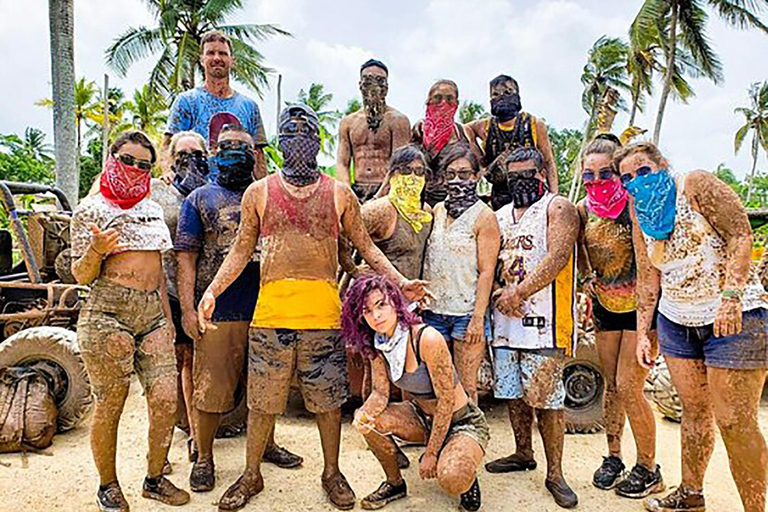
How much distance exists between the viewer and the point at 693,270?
3158 millimetres

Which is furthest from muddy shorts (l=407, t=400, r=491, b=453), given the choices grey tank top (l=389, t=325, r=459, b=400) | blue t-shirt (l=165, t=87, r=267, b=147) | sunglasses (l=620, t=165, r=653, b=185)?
blue t-shirt (l=165, t=87, r=267, b=147)

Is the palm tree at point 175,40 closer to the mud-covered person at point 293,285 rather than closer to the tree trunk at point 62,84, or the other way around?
the tree trunk at point 62,84

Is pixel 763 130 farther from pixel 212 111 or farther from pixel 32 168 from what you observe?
pixel 32 168

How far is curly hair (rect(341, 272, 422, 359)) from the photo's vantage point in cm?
337

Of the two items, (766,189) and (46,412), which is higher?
(766,189)

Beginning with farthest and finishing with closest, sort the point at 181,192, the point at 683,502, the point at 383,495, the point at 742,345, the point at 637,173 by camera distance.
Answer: the point at 181,192, the point at 383,495, the point at 683,502, the point at 637,173, the point at 742,345

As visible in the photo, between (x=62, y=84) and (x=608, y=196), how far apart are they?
36.4ft

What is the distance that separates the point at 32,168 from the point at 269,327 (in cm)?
3406

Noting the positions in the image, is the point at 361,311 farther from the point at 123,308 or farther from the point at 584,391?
the point at 584,391

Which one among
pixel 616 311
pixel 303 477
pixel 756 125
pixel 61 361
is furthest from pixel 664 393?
pixel 756 125

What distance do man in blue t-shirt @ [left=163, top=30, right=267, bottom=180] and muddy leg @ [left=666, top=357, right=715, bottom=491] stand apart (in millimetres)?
3375

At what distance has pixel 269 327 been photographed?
350 centimetres

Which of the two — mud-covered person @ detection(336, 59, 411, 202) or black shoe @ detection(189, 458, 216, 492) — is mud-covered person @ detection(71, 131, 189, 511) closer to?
black shoe @ detection(189, 458, 216, 492)

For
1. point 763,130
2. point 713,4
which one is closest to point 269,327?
point 713,4
